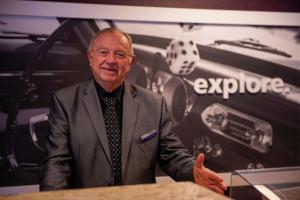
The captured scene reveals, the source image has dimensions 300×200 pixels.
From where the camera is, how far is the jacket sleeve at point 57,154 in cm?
176

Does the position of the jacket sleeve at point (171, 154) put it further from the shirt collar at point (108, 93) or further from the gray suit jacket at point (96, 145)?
the shirt collar at point (108, 93)

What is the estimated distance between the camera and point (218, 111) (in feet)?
10.3

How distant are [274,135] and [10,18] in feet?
7.78

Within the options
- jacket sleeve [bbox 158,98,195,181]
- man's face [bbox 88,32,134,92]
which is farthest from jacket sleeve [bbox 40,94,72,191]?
jacket sleeve [bbox 158,98,195,181]

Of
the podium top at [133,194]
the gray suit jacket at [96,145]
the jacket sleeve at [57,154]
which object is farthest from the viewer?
the gray suit jacket at [96,145]

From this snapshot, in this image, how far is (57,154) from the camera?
6.17 feet

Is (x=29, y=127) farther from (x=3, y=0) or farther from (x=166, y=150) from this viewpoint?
(x=166, y=150)

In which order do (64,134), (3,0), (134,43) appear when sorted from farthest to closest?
(134,43)
(3,0)
(64,134)

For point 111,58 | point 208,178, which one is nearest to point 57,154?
point 111,58

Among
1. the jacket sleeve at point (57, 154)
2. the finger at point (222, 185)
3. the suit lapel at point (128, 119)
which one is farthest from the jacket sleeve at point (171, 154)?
the jacket sleeve at point (57, 154)

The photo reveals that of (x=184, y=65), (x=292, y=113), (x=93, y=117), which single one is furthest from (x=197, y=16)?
(x=93, y=117)

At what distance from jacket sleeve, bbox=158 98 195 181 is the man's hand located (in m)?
0.21

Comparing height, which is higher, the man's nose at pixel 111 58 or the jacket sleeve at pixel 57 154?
the man's nose at pixel 111 58

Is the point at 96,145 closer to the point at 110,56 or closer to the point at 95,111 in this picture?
the point at 95,111
